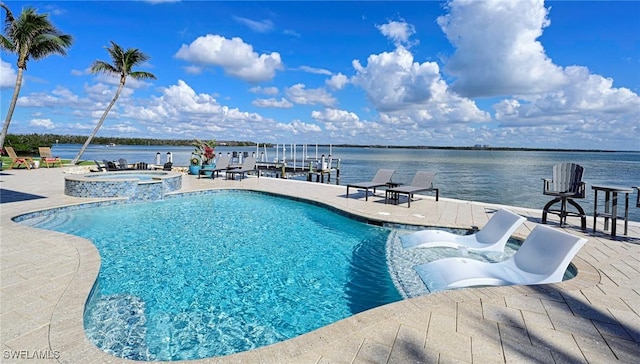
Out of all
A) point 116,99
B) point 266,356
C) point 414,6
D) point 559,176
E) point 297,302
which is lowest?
point 297,302

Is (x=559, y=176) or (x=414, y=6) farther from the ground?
(x=414, y=6)

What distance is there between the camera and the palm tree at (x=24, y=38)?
14094 mm

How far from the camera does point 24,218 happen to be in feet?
21.5

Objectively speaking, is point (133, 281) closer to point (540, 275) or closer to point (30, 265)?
point (30, 265)

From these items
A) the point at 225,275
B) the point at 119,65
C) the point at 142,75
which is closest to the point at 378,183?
the point at 225,275

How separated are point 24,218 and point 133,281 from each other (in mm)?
4412

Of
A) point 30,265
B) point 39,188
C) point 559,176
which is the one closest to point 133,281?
point 30,265

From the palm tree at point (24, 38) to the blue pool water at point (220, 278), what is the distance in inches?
457

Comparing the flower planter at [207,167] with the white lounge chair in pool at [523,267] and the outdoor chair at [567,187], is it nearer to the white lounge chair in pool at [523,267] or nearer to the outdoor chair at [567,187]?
the white lounge chair in pool at [523,267]

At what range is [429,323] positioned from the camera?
2.50 meters

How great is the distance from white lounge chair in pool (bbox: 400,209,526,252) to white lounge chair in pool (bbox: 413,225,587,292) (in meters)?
0.79

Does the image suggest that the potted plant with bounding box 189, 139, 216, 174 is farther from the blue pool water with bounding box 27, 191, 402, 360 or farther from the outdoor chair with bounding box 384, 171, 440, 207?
the outdoor chair with bounding box 384, 171, 440, 207

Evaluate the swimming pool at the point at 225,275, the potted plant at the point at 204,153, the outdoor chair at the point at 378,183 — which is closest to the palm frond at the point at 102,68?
the potted plant at the point at 204,153

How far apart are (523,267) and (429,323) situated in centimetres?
210
